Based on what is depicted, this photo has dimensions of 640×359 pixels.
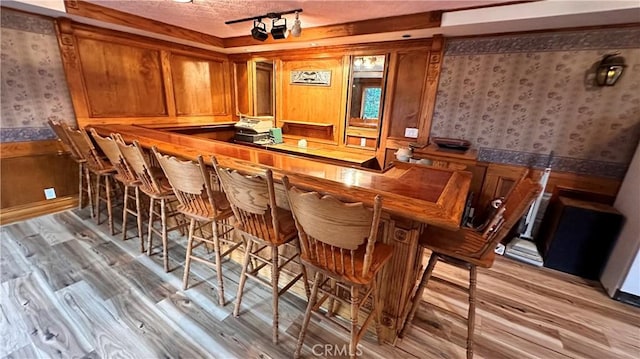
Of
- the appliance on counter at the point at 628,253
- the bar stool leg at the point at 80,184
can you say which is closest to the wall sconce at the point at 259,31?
the bar stool leg at the point at 80,184

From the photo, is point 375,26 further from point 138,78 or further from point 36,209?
point 36,209

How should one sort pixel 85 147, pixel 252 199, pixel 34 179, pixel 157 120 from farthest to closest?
pixel 157 120, pixel 34 179, pixel 85 147, pixel 252 199

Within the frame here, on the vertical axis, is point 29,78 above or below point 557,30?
below

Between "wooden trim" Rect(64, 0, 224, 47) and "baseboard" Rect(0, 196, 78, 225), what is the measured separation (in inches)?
84.4

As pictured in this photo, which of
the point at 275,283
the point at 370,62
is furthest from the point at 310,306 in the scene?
the point at 370,62

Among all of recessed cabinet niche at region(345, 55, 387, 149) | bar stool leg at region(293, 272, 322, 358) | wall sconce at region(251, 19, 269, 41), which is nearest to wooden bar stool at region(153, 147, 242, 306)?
bar stool leg at region(293, 272, 322, 358)

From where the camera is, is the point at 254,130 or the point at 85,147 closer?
the point at 85,147

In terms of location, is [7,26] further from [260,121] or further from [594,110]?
[594,110]

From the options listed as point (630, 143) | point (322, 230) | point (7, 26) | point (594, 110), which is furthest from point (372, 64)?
point (7, 26)

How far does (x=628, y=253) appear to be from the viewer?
2020mm

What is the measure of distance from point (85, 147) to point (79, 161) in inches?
19.0

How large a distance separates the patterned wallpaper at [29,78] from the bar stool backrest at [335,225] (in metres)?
3.52

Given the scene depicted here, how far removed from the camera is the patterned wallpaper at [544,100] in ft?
7.53

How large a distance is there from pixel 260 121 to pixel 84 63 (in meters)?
2.25
